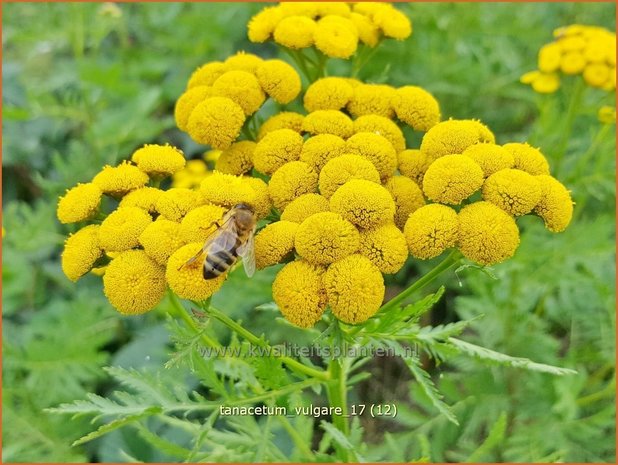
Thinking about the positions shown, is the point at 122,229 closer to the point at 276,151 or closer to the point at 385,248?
the point at 276,151

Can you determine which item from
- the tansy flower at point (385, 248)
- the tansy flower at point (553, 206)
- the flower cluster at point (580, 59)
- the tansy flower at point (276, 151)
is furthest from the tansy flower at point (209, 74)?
the flower cluster at point (580, 59)

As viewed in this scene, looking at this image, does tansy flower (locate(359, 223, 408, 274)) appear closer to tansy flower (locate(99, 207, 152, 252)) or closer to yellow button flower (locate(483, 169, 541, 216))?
yellow button flower (locate(483, 169, 541, 216))

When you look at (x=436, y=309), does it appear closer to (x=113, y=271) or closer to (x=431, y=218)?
(x=431, y=218)

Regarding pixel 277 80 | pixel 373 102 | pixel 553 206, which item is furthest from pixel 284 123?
pixel 553 206

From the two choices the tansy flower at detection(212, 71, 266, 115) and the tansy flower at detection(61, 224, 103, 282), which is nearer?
the tansy flower at detection(61, 224, 103, 282)

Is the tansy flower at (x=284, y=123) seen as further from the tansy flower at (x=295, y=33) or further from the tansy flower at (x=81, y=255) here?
the tansy flower at (x=81, y=255)

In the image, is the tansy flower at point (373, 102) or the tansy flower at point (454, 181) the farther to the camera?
the tansy flower at point (373, 102)

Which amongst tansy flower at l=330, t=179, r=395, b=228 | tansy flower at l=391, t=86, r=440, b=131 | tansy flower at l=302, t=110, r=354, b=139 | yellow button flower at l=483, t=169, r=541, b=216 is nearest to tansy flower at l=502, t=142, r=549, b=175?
yellow button flower at l=483, t=169, r=541, b=216
